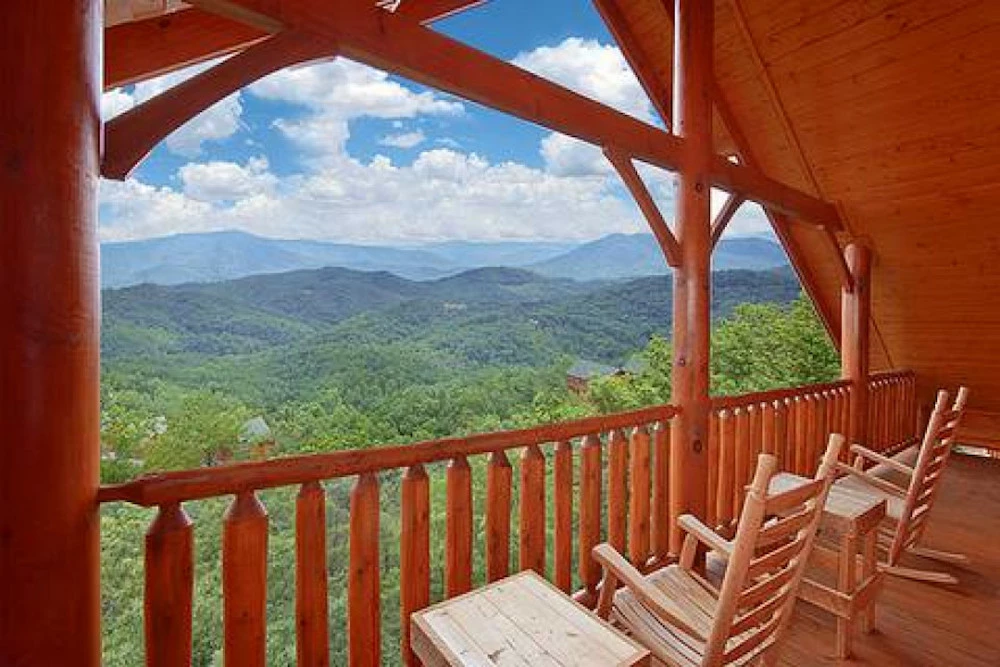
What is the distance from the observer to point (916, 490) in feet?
7.99

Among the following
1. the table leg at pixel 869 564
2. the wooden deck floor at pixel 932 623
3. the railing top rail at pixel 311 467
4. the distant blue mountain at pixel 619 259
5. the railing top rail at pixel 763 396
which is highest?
the distant blue mountain at pixel 619 259

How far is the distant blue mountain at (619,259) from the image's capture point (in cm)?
1675

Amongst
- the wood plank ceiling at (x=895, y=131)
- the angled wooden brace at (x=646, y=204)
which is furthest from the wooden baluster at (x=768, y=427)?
the wood plank ceiling at (x=895, y=131)

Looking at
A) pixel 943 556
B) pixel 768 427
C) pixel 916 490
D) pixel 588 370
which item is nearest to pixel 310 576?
pixel 916 490

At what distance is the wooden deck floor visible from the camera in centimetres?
210

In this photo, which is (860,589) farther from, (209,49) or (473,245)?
(473,245)

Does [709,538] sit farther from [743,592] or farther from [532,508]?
[532,508]

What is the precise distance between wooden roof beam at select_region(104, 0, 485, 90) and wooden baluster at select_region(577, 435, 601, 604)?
2183mm

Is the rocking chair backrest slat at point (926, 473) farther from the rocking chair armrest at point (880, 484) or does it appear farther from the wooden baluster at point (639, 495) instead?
the wooden baluster at point (639, 495)

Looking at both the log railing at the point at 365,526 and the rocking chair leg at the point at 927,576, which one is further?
the rocking chair leg at the point at 927,576

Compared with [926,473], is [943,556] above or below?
below

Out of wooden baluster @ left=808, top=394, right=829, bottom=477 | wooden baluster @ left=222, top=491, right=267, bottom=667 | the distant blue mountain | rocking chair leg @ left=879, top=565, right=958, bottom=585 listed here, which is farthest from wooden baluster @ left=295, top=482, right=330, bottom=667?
the distant blue mountain

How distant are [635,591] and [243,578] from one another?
1080 mm

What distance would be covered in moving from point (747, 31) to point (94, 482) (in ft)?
14.7
